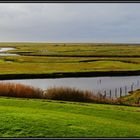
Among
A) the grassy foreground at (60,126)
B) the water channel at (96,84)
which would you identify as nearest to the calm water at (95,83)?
the water channel at (96,84)

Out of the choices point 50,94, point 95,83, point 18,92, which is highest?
point 95,83

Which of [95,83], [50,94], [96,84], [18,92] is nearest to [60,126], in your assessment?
[18,92]

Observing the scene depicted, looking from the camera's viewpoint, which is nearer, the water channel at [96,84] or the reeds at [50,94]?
the reeds at [50,94]

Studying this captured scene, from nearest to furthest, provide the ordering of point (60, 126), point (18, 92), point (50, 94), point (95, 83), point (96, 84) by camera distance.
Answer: point (60, 126) → point (18, 92) → point (50, 94) → point (96, 84) → point (95, 83)

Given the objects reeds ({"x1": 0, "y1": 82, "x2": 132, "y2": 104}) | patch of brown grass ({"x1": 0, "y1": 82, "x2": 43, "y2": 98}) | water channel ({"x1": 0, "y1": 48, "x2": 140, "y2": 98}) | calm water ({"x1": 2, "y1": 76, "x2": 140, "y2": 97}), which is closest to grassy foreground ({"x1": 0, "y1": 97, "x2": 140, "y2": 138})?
reeds ({"x1": 0, "y1": 82, "x2": 132, "y2": 104})

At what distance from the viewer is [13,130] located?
12469 mm

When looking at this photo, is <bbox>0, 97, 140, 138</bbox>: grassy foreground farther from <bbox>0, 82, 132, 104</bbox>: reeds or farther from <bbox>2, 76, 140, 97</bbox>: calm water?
<bbox>2, 76, 140, 97</bbox>: calm water

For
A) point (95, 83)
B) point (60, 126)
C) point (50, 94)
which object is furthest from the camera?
point (95, 83)

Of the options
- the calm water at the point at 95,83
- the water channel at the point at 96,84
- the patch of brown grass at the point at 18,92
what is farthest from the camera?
the calm water at the point at 95,83

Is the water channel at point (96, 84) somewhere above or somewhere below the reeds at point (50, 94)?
above

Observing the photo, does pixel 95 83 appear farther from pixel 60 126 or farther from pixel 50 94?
pixel 60 126

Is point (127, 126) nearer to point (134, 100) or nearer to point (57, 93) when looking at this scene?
point (57, 93)

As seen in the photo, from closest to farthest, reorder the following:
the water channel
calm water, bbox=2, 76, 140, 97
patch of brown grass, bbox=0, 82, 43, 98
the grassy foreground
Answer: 1. the grassy foreground
2. patch of brown grass, bbox=0, 82, 43, 98
3. the water channel
4. calm water, bbox=2, 76, 140, 97

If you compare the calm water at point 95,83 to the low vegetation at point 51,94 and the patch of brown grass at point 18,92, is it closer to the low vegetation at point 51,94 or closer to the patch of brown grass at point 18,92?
the low vegetation at point 51,94
